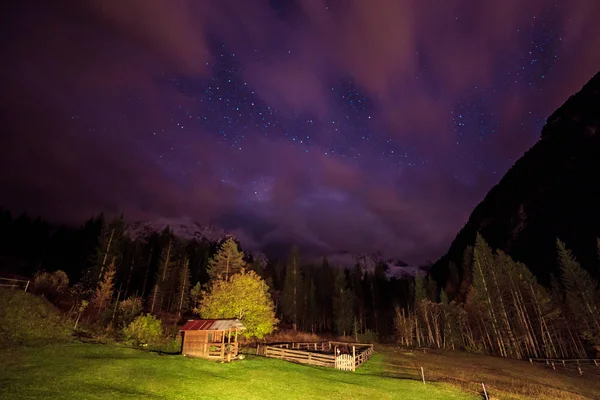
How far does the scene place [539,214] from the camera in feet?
339

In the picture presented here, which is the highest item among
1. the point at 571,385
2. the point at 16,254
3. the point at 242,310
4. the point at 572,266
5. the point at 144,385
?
the point at 16,254

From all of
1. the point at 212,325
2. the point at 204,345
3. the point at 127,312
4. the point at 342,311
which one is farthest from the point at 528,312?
the point at 127,312

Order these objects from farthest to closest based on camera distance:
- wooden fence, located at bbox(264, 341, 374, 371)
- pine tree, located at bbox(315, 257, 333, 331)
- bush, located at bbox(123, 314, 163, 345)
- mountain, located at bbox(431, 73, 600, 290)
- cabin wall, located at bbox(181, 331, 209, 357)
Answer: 1. pine tree, located at bbox(315, 257, 333, 331)
2. mountain, located at bbox(431, 73, 600, 290)
3. bush, located at bbox(123, 314, 163, 345)
4. wooden fence, located at bbox(264, 341, 374, 371)
5. cabin wall, located at bbox(181, 331, 209, 357)

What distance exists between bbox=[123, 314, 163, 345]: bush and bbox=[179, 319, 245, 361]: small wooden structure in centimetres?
823

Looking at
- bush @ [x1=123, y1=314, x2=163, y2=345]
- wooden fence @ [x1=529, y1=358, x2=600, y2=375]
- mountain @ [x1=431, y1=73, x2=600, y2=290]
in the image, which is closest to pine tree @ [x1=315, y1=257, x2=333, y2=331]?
mountain @ [x1=431, y1=73, x2=600, y2=290]

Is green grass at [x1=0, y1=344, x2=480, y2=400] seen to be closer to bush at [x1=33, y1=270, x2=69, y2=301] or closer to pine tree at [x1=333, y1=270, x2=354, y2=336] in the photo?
bush at [x1=33, y1=270, x2=69, y2=301]

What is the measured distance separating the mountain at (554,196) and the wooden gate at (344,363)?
3130 inches

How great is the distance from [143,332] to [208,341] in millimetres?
11707

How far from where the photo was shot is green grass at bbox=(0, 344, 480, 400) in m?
17.9

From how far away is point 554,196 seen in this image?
101 m

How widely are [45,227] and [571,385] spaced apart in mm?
163960

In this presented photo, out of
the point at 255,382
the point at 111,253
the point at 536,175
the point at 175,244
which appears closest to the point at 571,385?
the point at 255,382

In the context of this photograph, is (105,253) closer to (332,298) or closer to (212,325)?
(212,325)

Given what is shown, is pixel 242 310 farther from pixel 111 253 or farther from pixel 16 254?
pixel 16 254
